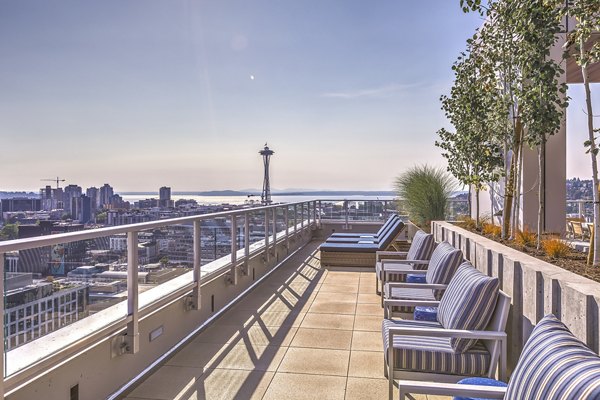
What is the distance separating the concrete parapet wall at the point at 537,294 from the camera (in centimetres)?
200

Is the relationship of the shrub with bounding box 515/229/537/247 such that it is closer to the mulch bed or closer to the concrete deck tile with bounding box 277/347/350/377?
the mulch bed

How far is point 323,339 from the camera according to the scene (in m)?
4.08

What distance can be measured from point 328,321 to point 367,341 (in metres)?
0.70

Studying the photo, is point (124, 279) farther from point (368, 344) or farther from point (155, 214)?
point (368, 344)

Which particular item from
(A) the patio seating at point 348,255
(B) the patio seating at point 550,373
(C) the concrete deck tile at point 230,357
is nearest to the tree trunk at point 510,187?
(A) the patio seating at point 348,255

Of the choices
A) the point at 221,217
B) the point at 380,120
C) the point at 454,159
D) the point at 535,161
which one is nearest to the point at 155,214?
the point at 221,217

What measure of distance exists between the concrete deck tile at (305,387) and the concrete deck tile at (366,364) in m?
0.17

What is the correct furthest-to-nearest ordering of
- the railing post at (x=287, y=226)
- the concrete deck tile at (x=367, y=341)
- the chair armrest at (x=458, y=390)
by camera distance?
the railing post at (x=287, y=226) → the concrete deck tile at (x=367, y=341) → the chair armrest at (x=458, y=390)

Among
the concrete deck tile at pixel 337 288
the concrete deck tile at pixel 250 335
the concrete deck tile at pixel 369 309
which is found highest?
the concrete deck tile at pixel 337 288

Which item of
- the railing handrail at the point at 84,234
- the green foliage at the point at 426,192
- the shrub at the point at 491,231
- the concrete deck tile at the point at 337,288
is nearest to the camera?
the railing handrail at the point at 84,234

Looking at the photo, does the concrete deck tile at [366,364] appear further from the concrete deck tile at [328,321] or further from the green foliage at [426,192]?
the green foliage at [426,192]

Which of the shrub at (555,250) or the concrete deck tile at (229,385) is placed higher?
the shrub at (555,250)

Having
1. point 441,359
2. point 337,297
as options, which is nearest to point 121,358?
point 441,359

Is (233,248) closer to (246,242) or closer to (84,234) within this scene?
(246,242)
